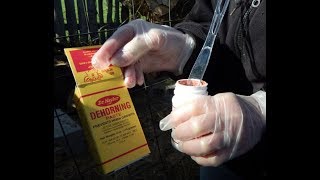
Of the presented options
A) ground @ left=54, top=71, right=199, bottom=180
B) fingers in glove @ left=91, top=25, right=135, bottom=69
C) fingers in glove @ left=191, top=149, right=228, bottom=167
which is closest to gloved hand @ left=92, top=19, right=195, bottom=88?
fingers in glove @ left=91, top=25, right=135, bottom=69

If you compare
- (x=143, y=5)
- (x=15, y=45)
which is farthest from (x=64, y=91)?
(x=143, y=5)

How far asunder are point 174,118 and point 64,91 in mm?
826

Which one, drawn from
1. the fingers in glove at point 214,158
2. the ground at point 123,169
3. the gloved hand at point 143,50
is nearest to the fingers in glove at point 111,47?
the gloved hand at point 143,50

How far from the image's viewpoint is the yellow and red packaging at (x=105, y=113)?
74 cm

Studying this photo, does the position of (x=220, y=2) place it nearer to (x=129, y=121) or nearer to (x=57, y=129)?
(x=129, y=121)

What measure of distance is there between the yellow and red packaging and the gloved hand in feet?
0.09

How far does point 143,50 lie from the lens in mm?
889

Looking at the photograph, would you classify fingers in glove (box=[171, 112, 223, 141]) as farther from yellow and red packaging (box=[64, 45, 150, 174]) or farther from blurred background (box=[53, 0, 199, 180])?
blurred background (box=[53, 0, 199, 180])

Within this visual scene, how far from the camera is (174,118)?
702 mm

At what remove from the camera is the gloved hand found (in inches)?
32.3

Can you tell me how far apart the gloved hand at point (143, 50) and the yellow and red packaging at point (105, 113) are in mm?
26

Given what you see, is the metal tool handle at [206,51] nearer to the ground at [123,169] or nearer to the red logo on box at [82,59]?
the red logo on box at [82,59]

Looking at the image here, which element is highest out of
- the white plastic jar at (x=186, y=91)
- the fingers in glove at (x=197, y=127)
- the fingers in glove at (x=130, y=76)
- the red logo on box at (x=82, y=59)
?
the red logo on box at (x=82, y=59)

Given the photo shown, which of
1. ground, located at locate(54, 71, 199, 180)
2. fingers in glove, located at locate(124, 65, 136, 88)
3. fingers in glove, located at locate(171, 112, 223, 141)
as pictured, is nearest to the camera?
fingers in glove, located at locate(171, 112, 223, 141)
